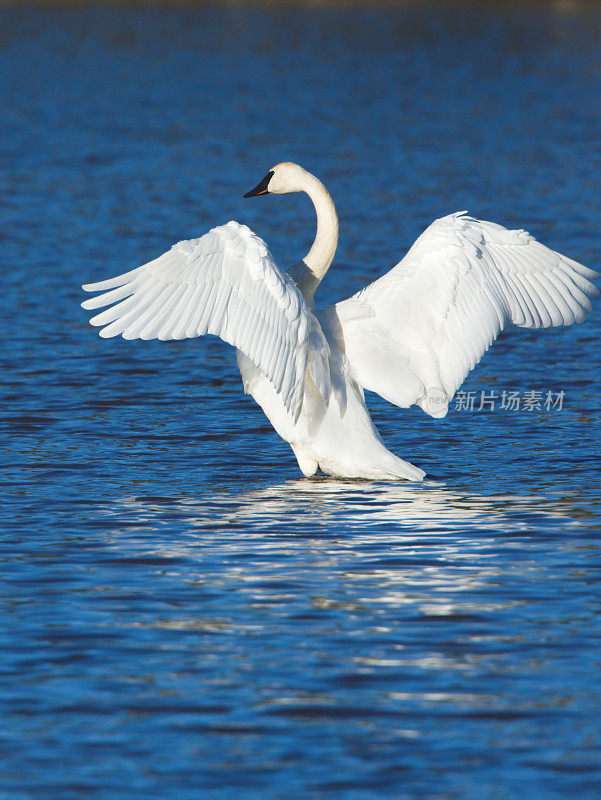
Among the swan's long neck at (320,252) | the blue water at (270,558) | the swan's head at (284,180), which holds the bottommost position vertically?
the blue water at (270,558)

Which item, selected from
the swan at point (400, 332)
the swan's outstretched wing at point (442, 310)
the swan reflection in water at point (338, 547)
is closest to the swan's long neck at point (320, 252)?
the swan at point (400, 332)

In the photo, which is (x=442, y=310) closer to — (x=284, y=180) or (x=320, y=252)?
(x=320, y=252)

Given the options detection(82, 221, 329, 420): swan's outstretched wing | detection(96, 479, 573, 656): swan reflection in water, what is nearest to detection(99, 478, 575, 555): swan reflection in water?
detection(96, 479, 573, 656): swan reflection in water

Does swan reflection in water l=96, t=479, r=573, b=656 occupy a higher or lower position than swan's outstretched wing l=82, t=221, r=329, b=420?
lower

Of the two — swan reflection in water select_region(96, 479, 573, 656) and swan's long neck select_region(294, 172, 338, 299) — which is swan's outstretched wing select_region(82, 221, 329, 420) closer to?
swan reflection in water select_region(96, 479, 573, 656)

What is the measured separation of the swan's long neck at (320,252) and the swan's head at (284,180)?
31cm

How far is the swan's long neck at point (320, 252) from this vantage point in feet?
30.9

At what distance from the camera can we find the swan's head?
991cm

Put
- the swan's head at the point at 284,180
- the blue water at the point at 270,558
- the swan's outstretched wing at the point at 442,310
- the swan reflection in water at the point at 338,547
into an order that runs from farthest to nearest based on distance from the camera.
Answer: the swan's head at the point at 284,180 → the swan's outstretched wing at the point at 442,310 → the swan reflection in water at the point at 338,547 → the blue water at the point at 270,558

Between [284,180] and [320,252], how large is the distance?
29.2 inches

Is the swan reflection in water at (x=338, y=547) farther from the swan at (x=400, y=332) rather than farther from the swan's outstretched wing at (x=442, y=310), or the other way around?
the swan's outstretched wing at (x=442, y=310)

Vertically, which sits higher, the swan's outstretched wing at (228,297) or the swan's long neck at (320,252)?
the swan's long neck at (320,252)

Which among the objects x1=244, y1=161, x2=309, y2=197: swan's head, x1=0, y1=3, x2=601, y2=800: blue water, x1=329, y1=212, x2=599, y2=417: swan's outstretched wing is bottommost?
x1=0, y1=3, x2=601, y2=800: blue water

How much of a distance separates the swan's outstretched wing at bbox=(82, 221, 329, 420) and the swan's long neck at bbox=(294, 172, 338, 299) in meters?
1.28
